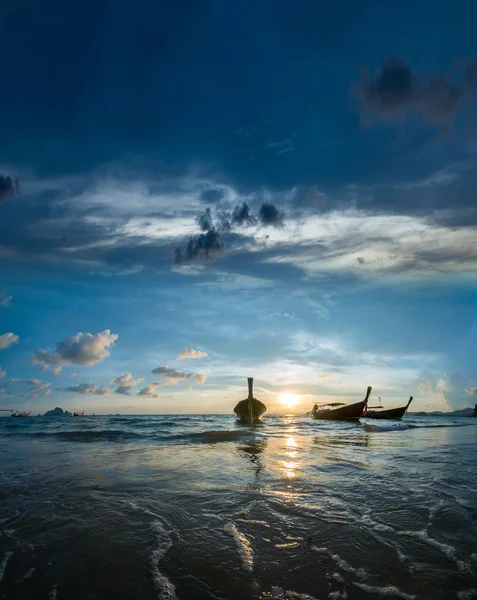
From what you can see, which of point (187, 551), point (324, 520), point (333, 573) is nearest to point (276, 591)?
point (333, 573)

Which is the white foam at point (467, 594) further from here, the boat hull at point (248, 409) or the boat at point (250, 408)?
the boat hull at point (248, 409)

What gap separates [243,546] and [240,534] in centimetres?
43

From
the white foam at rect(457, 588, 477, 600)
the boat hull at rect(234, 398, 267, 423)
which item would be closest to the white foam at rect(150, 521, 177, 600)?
the white foam at rect(457, 588, 477, 600)

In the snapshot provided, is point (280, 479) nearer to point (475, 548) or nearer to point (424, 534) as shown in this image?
point (424, 534)

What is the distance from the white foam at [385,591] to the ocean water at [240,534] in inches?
0.5

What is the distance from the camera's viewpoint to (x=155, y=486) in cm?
793

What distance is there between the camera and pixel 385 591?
345cm

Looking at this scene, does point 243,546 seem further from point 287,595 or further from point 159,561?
point 287,595

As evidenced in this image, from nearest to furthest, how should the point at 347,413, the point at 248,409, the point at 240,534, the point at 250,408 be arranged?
1. the point at 240,534
2. the point at 250,408
3. the point at 248,409
4. the point at 347,413

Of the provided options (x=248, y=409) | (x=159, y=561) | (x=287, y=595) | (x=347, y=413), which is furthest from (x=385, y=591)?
(x=347, y=413)

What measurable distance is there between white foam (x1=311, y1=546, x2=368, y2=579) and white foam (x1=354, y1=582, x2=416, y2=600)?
8.2 inches

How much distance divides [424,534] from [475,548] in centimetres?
65

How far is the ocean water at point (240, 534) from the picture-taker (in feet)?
11.7

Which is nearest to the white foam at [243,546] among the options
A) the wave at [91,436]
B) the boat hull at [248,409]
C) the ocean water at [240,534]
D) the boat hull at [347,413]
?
the ocean water at [240,534]
